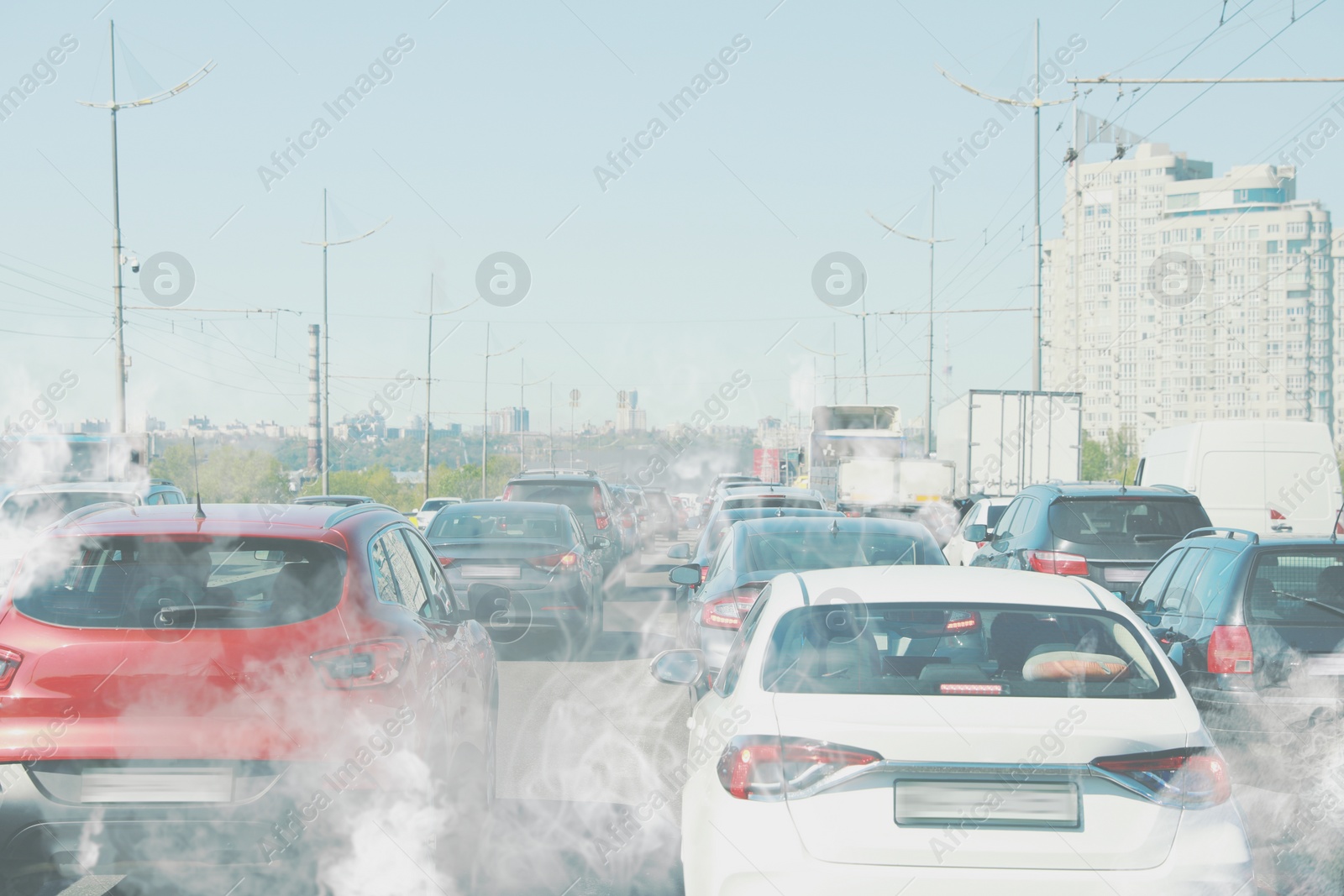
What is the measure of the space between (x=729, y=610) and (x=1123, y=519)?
4.96 meters

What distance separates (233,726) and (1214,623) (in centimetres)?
530

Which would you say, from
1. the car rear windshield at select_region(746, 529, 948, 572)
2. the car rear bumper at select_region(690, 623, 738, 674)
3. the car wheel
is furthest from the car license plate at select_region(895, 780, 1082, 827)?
the car rear windshield at select_region(746, 529, 948, 572)

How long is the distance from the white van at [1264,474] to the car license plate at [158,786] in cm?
1626

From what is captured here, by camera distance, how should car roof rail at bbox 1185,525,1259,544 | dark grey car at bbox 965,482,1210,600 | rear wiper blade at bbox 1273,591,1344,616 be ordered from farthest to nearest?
1. dark grey car at bbox 965,482,1210,600
2. car roof rail at bbox 1185,525,1259,544
3. rear wiper blade at bbox 1273,591,1344,616

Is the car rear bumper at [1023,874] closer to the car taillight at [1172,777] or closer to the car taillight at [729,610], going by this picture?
the car taillight at [1172,777]

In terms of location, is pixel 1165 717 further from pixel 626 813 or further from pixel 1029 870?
pixel 626 813

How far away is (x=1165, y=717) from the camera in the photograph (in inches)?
140

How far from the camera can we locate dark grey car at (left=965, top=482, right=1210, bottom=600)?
38.2ft

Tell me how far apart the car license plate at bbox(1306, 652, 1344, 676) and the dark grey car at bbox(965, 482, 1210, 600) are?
4827 millimetres

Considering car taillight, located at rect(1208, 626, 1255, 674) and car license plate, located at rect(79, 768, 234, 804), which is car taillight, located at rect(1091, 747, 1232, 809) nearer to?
car license plate, located at rect(79, 768, 234, 804)

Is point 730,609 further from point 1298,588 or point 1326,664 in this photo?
point 1326,664

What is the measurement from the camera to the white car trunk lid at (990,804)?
338cm

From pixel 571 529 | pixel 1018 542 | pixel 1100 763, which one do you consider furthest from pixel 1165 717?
pixel 571 529

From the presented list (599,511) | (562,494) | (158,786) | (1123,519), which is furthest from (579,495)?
(158,786)
